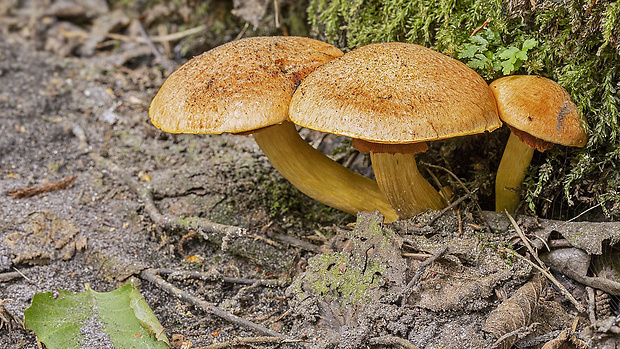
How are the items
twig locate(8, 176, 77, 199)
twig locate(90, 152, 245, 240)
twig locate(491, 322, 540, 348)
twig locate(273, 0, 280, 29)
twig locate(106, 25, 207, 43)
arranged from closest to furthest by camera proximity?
twig locate(491, 322, 540, 348) → twig locate(90, 152, 245, 240) → twig locate(8, 176, 77, 199) → twig locate(273, 0, 280, 29) → twig locate(106, 25, 207, 43)

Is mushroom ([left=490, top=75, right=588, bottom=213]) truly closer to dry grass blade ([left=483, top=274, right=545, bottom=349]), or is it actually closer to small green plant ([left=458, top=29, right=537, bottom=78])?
small green plant ([left=458, top=29, right=537, bottom=78])

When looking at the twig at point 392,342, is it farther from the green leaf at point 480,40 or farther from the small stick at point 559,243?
the green leaf at point 480,40

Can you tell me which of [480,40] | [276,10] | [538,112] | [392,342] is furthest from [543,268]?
[276,10]

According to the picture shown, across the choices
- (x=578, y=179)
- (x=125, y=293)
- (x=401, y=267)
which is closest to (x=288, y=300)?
(x=401, y=267)

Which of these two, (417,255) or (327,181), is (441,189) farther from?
(327,181)

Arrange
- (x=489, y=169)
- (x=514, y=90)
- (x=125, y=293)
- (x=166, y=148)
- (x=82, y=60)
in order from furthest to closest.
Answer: (x=82, y=60)
(x=166, y=148)
(x=489, y=169)
(x=125, y=293)
(x=514, y=90)

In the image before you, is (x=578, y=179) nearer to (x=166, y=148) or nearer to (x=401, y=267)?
(x=401, y=267)

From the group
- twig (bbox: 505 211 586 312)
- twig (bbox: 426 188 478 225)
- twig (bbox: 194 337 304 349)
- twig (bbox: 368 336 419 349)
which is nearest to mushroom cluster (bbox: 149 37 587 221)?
twig (bbox: 426 188 478 225)
